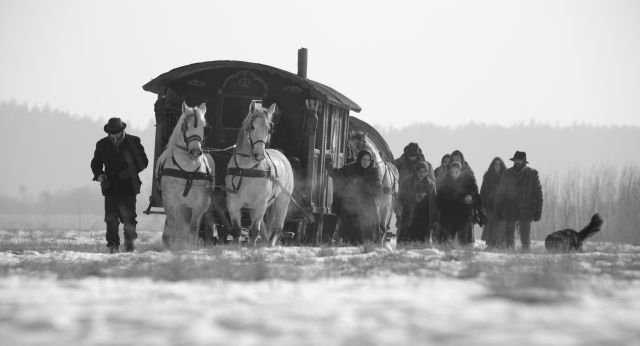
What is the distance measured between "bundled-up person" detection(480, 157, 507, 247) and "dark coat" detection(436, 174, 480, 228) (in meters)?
0.97

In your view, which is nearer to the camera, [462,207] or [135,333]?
[135,333]

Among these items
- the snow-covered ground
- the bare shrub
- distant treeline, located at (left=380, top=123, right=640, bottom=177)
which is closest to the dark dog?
the snow-covered ground

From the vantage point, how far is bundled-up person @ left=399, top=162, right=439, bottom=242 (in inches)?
746

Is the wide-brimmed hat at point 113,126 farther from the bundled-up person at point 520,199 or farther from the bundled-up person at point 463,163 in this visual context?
the bundled-up person at point 520,199

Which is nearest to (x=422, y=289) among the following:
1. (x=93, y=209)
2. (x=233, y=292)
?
(x=233, y=292)

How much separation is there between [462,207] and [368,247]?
4.64 meters

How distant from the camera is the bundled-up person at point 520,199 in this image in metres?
19.2

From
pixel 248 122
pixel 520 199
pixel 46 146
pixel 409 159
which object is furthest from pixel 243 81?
pixel 46 146

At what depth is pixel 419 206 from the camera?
62.8 ft

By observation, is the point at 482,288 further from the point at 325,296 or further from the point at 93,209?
the point at 93,209

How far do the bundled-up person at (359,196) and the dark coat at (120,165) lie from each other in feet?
13.4

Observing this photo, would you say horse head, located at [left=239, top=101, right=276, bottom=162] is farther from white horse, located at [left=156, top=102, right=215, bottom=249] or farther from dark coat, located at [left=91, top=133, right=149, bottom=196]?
dark coat, located at [left=91, top=133, right=149, bottom=196]

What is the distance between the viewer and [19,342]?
6.04m

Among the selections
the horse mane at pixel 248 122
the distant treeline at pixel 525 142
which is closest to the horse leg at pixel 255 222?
the horse mane at pixel 248 122
